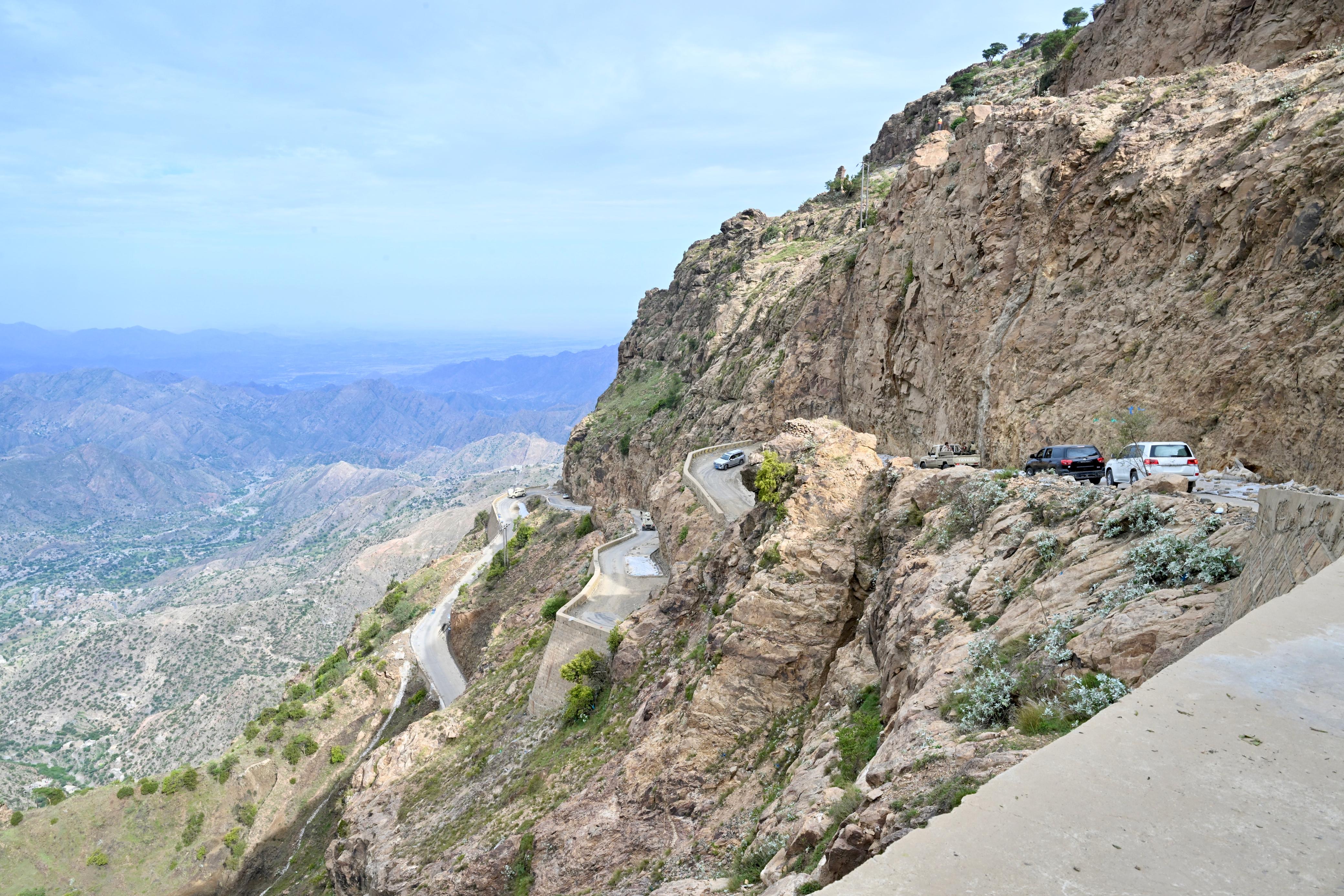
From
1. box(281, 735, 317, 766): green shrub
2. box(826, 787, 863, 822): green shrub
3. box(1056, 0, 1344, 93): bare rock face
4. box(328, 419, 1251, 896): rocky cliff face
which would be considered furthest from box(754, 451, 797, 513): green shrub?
box(281, 735, 317, 766): green shrub

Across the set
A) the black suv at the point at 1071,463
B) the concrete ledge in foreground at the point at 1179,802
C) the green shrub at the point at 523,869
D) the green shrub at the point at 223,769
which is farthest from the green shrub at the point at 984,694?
the green shrub at the point at 223,769

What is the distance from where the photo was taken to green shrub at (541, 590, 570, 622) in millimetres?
36625

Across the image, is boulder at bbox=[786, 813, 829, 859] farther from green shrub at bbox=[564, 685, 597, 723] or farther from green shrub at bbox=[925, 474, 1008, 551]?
green shrub at bbox=[564, 685, 597, 723]

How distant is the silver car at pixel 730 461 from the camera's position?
3625 centimetres

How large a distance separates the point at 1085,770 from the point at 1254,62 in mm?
32844

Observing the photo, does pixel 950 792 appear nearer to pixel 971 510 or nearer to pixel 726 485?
pixel 971 510

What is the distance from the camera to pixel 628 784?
17484 mm

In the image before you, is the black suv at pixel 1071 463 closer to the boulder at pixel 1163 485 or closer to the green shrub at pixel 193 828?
the boulder at pixel 1163 485

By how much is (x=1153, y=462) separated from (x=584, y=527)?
40.3 metres

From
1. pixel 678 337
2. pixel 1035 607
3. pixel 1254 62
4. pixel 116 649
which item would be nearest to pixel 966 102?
pixel 678 337

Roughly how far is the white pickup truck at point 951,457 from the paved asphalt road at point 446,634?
31.4m

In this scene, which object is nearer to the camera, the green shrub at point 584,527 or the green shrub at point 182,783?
the green shrub at point 182,783

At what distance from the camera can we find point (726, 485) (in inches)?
1339

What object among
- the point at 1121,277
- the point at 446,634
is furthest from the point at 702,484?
the point at 446,634
